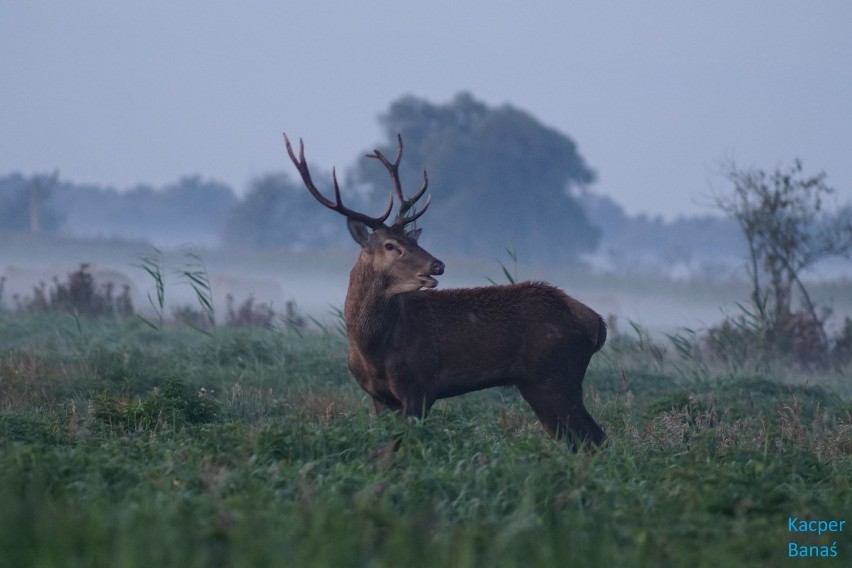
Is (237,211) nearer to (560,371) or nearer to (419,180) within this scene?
(419,180)

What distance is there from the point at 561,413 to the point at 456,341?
91 cm

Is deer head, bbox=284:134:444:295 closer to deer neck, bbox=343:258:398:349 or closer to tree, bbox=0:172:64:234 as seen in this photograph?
deer neck, bbox=343:258:398:349

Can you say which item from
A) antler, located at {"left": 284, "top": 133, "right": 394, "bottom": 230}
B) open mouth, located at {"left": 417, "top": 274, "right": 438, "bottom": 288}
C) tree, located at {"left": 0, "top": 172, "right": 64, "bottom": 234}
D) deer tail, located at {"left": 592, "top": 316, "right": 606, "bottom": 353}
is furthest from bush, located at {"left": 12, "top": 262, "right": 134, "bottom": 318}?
tree, located at {"left": 0, "top": 172, "right": 64, "bottom": 234}

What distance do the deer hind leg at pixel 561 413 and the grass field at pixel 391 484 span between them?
0.81ft

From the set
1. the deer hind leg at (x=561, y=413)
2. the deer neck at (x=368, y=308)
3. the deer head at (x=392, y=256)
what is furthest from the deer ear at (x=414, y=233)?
the deer hind leg at (x=561, y=413)

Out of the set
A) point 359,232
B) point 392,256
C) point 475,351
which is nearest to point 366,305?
point 392,256

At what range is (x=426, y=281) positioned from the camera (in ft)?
26.2

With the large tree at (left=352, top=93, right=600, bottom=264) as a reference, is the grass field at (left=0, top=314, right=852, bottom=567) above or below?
below

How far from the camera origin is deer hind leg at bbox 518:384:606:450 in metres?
7.95

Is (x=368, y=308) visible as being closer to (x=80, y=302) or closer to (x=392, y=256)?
(x=392, y=256)

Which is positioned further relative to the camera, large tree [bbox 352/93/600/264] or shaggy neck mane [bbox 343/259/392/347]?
large tree [bbox 352/93/600/264]

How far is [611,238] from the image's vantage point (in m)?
120

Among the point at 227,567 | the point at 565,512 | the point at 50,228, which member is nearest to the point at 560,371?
the point at 565,512

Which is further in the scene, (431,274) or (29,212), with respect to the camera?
(29,212)
